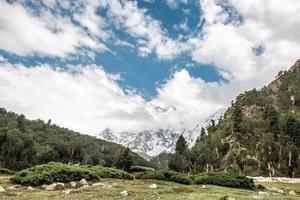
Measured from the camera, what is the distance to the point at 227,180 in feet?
173

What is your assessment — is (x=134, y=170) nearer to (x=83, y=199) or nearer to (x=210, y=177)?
(x=210, y=177)

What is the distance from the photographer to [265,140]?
156 meters

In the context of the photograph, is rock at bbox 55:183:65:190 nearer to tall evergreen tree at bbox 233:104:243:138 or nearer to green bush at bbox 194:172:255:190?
green bush at bbox 194:172:255:190

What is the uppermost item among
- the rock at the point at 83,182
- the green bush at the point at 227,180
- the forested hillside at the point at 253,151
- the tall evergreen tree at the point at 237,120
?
the tall evergreen tree at the point at 237,120

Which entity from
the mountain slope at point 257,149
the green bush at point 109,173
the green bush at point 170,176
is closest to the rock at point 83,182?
the green bush at point 109,173

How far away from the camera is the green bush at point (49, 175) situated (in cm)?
4422

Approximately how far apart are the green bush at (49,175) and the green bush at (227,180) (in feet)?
55.7

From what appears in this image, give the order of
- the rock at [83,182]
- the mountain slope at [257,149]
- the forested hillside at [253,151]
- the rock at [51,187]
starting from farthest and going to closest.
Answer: the forested hillside at [253,151], the mountain slope at [257,149], the rock at [83,182], the rock at [51,187]

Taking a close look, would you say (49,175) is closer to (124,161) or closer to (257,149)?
(124,161)

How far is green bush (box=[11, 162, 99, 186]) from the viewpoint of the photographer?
44.2 meters

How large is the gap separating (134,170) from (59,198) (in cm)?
9503

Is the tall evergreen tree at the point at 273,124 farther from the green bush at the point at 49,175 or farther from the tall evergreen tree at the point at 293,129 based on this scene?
the green bush at the point at 49,175

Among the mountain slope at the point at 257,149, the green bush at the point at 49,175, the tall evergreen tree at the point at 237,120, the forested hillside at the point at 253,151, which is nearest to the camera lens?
the green bush at the point at 49,175

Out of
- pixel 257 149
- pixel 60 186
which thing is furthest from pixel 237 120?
pixel 60 186
